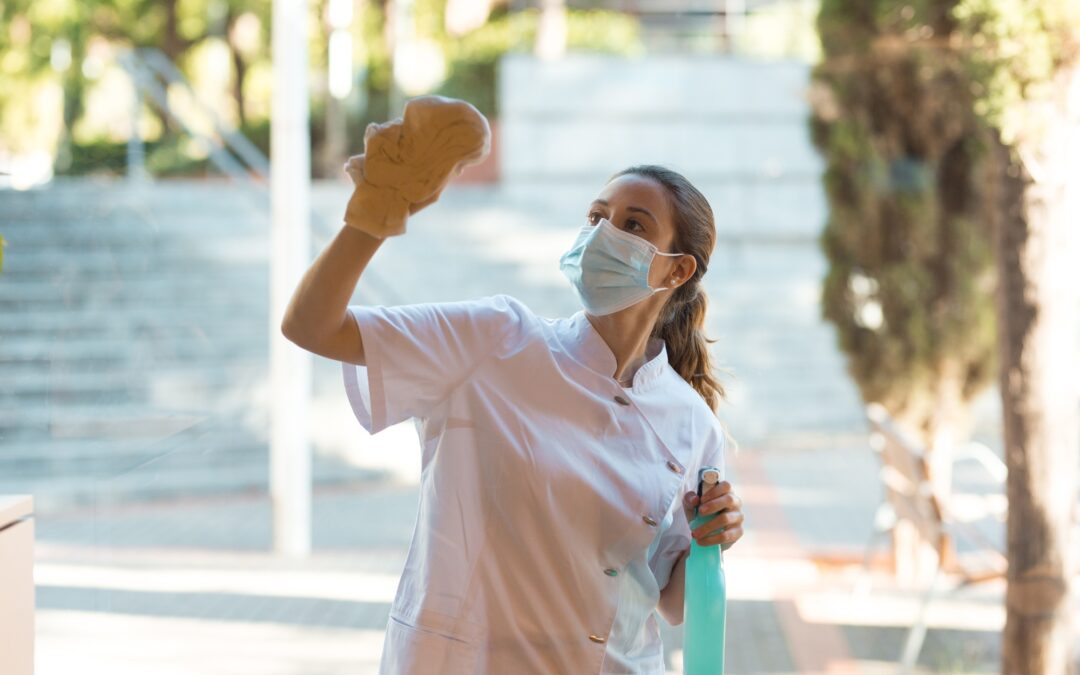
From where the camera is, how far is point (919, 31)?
5.82m

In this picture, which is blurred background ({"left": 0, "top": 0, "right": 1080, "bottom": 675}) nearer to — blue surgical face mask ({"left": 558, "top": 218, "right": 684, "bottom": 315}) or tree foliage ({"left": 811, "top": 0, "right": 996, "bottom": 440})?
tree foliage ({"left": 811, "top": 0, "right": 996, "bottom": 440})

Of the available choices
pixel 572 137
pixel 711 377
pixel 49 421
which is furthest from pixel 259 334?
pixel 711 377

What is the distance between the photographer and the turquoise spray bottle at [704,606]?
2.01 metres

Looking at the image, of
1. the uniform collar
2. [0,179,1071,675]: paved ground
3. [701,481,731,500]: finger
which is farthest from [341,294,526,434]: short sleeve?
[0,179,1071,675]: paved ground

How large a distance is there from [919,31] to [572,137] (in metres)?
7.99

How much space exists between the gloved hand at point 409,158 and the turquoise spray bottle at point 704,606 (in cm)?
71

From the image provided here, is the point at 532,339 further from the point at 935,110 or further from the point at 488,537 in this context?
the point at 935,110

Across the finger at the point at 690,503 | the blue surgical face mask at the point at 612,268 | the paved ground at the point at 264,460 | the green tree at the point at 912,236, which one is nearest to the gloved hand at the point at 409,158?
the blue surgical face mask at the point at 612,268

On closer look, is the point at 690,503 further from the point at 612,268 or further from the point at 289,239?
the point at 289,239

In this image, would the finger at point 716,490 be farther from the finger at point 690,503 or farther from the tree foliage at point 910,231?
the tree foliage at point 910,231

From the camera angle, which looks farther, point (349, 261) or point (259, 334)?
point (259, 334)

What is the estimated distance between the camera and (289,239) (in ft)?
22.6

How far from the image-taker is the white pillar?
22.5 feet

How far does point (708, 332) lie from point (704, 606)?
7.68m
